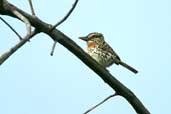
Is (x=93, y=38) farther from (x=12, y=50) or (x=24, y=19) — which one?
(x=12, y=50)

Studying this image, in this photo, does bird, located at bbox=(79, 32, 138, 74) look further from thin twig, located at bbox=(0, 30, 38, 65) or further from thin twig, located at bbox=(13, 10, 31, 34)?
thin twig, located at bbox=(0, 30, 38, 65)

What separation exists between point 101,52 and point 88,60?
6.70 m

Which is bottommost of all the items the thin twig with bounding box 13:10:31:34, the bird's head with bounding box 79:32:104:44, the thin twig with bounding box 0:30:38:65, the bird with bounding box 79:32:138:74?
the bird's head with bounding box 79:32:104:44

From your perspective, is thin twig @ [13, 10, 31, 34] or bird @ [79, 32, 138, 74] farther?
bird @ [79, 32, 138, 74]

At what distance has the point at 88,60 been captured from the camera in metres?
4.38

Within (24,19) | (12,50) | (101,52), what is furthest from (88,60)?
(101,52)

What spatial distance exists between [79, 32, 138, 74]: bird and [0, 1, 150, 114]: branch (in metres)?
6.01

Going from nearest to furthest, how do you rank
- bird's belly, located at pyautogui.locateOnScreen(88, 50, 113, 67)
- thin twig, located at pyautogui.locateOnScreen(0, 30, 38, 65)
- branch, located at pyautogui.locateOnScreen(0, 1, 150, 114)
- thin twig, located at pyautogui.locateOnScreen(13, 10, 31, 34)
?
thin twig, located at pyautogui.locateOnScreen(0, 30, 38, 65)
thin twig, located at pyautogui.locateOnScreen(13, 10, 31, 34)
branch, located at pyautogui.locateOnScreen(0, 1, 150, 114)
bird's belly, located at pyautogui.locateOnScreen(88, 50, 113, 67)

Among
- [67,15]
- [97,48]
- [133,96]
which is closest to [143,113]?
[133,96]

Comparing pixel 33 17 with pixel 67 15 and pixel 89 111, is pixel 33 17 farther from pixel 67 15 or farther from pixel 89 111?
pixel 89 111

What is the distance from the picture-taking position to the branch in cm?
425

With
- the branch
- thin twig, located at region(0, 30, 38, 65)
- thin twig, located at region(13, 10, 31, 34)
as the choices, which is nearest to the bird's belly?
the branch

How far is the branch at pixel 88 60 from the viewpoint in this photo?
4254 mm

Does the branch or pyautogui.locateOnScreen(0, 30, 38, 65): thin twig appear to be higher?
pyautogui.locateOnScreen(0, 30, 38, 65): thin twig
